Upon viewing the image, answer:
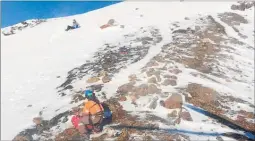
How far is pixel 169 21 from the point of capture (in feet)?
122

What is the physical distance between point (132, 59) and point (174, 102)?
844 cm

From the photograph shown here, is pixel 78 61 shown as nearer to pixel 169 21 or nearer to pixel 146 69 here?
pixel 146 69

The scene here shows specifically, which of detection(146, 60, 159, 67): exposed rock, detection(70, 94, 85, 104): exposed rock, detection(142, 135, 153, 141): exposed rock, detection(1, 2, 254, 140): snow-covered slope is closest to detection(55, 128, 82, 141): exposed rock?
detection(1, 2, 254, 140): snow-covered slope

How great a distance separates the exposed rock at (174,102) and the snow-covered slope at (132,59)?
294 millimetres

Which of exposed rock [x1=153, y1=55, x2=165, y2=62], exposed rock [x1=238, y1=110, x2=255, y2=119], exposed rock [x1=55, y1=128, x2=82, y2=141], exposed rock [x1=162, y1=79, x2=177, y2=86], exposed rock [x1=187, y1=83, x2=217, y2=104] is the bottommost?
exposed rock [x1=55, y1=128, x2=82, y2=141]

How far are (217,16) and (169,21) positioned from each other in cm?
516

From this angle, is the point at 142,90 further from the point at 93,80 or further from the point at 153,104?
the point at 93,80

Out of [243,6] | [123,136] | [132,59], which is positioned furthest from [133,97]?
[243,6]

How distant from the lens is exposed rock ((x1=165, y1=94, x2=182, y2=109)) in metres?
16.2

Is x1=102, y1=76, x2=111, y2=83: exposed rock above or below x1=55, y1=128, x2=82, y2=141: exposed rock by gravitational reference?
above

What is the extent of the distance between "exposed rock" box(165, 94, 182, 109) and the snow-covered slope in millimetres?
294

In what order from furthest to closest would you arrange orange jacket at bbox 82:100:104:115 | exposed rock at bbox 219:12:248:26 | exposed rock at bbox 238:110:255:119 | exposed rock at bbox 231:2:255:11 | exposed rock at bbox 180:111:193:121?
1. exposed rock at bbox 231:2:255:11
2. exposed rock at bbox 219:12:248:26
3. exposed rock at bbox 238:110:255:119
4. exposed rock at bbox 180:111:193:121
5. orange jacket at bbox 82:100:104:115

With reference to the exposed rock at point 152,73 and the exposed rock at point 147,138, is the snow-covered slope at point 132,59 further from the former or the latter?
the exposed rock at point 147,138

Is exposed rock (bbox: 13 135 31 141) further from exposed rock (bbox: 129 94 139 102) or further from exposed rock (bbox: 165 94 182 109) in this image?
exposed rock (bbox: 165 94 182 109)
